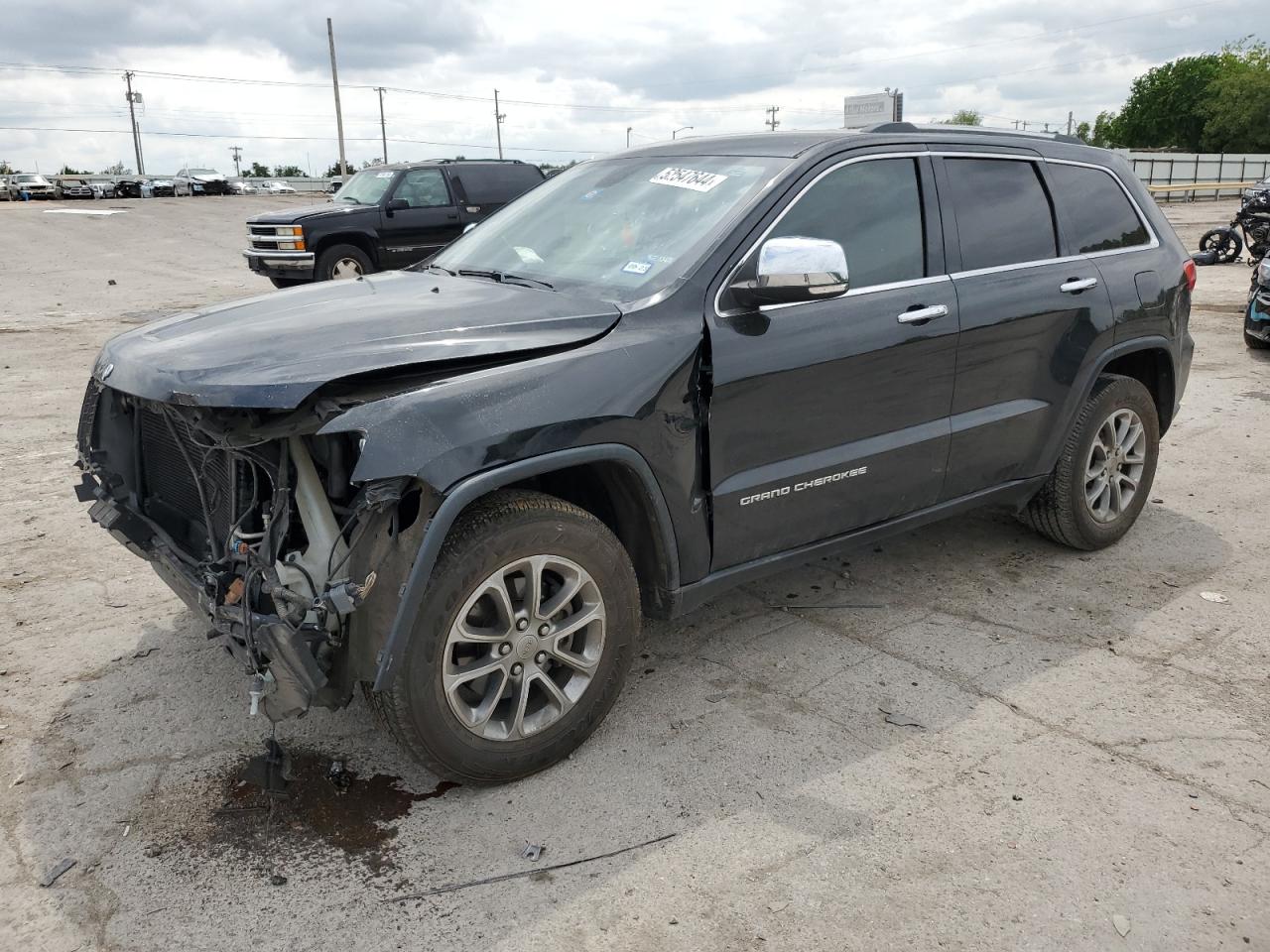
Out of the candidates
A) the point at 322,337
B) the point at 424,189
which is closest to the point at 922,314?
the point at 322,337

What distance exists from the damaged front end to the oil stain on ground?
345 millimetres

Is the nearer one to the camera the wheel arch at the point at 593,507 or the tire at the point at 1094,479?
the wheel arch at the point at 593,507

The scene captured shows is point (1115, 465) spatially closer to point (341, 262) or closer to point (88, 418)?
point (88, 418)

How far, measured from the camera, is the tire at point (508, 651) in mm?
2869

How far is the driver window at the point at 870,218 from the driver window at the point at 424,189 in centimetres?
1150

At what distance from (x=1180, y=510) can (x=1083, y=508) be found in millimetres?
1207

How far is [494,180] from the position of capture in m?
15.3

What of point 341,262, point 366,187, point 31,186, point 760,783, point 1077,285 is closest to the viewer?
point 760,783

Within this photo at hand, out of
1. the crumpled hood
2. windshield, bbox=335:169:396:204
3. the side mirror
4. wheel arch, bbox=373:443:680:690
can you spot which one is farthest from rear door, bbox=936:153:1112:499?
windshield, bbox=335:169:396:204

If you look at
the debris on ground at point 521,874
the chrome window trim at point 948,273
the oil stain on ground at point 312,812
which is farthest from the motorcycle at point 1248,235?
the oil stain on ground at point 312,812

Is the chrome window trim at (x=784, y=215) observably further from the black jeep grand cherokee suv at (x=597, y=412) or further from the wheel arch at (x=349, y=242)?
the wheel arch at (x=349, y=242)

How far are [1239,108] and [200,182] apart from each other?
71242 mm

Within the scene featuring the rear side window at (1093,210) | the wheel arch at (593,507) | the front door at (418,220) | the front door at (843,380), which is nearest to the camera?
the wheel arch at (593,507)

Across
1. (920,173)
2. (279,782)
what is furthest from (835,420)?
(279,782)
